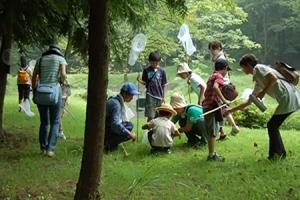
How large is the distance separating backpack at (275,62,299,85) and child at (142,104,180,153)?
1.69 meters

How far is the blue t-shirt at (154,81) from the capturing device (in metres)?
8.07

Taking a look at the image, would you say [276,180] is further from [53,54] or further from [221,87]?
[53,54]

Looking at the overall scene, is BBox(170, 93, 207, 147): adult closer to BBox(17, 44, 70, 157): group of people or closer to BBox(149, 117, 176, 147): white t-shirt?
BBox(149, 117, 176, 147): white t-shirt

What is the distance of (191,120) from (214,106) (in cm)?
82

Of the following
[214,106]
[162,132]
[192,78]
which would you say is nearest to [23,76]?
[192,78]

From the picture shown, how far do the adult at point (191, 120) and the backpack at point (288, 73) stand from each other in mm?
1456

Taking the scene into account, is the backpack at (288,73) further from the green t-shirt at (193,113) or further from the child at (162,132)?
the child at (162,132)

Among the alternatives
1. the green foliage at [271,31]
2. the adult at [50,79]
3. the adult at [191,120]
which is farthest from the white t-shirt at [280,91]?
Answer: the green foliage at [271,31]

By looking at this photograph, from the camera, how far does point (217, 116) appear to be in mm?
6309

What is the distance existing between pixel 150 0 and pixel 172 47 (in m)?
11.8

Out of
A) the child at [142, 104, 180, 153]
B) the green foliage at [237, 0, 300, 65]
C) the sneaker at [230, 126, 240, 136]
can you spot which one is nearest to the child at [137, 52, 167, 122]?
the child at [142, 104, 180, 153]

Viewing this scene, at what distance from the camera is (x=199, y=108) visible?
23.5 ft

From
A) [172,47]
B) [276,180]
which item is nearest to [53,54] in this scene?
[276,180]

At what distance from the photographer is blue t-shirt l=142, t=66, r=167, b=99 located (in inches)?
318
